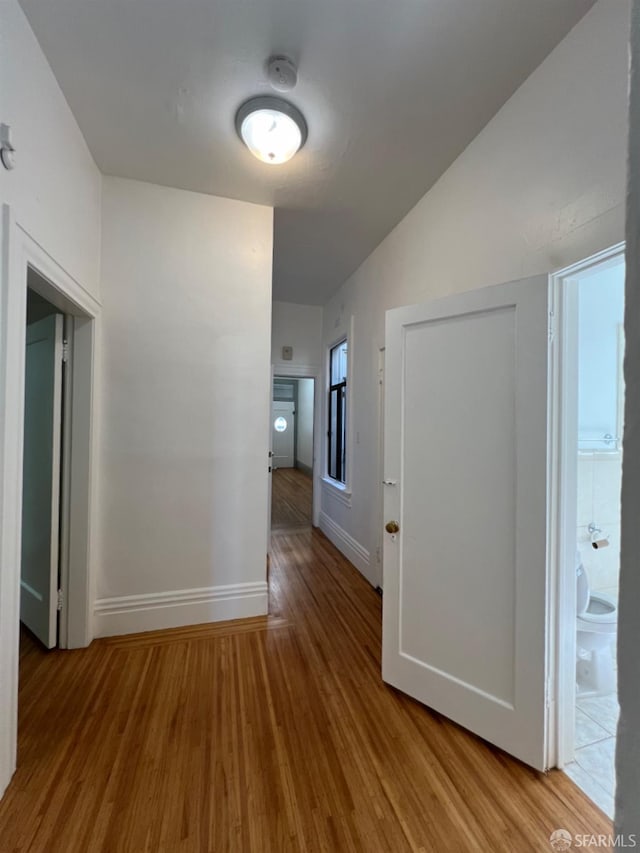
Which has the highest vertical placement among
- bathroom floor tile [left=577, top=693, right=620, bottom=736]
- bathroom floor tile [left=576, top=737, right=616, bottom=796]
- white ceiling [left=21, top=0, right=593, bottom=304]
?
white ceiling [left=21, top=0, right=593, bottom=304]

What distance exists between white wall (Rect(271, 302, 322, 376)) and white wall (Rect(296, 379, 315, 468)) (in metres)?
5.29

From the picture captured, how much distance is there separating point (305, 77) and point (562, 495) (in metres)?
2.08

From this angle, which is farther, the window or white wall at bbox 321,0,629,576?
the window

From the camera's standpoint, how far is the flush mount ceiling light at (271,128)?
163 centimetres

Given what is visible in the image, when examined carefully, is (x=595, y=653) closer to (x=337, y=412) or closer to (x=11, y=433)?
(x=11, y=433)

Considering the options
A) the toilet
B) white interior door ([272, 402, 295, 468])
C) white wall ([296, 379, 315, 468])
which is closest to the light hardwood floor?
the toilet

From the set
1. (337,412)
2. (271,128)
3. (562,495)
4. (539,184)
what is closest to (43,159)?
(271,128)

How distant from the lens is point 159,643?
2.16 m

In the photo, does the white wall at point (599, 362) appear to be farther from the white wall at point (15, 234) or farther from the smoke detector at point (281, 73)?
the white wall at point (15, 234)

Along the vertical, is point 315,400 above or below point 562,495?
above

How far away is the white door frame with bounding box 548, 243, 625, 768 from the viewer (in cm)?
138

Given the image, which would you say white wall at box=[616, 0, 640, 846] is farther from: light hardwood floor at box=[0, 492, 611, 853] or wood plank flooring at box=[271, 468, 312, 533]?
wood plank flooring at box=[271, 468, 312, 533]

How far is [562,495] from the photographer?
1380 mm

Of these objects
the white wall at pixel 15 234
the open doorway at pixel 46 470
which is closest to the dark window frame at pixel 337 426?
the open doorway at pixel 46 470
